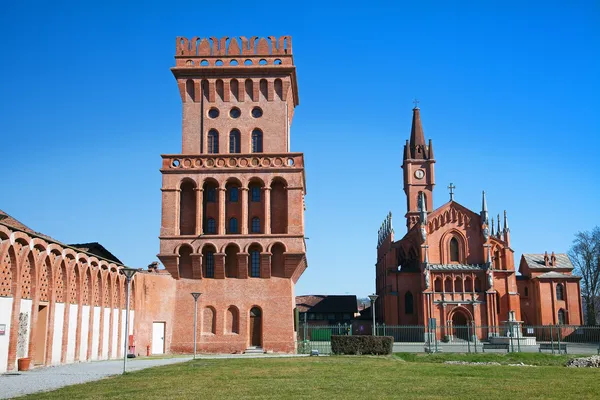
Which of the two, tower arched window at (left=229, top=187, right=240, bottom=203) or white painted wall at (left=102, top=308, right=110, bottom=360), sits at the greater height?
tower arched window at (left=229, top=187, right=240, bottom=203)

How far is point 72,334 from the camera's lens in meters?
31.6

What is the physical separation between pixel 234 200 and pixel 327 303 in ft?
156

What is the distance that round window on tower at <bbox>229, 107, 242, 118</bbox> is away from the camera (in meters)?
47.2

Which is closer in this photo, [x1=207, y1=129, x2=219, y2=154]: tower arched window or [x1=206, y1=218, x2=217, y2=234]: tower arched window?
[x1=206, y1=218, x2=217, y2=234]: tower arched window

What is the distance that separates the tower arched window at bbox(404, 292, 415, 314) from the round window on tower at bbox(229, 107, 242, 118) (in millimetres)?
37577

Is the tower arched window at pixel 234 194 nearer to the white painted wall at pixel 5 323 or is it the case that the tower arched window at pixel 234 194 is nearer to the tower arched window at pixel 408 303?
the white painted wall at pixel 5 323

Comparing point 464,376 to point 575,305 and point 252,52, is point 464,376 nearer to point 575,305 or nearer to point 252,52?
point 252,52

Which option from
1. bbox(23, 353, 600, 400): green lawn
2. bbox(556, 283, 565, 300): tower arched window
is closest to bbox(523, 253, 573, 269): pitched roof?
bbox(556, 283, 565, 300): tower arched window

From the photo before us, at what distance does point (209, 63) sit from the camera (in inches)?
1859

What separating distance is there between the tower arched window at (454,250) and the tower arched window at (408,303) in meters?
6.48

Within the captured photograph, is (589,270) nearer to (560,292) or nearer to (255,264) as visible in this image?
(560,292)

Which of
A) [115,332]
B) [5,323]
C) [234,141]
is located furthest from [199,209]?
[5,323]

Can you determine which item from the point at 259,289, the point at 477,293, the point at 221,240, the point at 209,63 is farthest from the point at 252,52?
the point at 477,293

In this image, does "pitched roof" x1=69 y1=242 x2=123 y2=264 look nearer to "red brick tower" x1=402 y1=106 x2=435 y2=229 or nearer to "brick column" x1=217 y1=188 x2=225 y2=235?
"brick column" x1=217 y1=188 x2=225 y2=235
